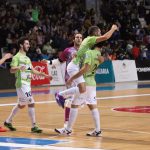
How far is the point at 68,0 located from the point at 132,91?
36.8 ft

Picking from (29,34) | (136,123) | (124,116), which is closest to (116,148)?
(136,123)

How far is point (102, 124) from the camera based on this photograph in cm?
1270

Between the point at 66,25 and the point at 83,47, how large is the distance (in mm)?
18798

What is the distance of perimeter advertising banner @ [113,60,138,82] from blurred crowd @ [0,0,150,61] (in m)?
0.80

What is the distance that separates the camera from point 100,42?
1103 centimetres

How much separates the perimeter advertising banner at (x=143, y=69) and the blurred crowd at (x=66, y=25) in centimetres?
92

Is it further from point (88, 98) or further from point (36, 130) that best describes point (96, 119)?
point (36, 130)

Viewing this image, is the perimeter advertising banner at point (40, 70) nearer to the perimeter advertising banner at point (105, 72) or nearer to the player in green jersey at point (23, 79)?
the perimeter advertising banner at point (105, 72)

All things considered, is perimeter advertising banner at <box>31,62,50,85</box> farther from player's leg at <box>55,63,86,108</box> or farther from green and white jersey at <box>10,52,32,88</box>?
green and white jersey at <box>10,52,32,88</box>

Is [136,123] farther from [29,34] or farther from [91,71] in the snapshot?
[29,34]

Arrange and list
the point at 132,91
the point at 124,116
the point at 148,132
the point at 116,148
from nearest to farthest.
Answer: the point at 116,148 → the point at 148,132 → the point at 124,116 → the point at 132,91

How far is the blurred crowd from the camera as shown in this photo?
2686cm

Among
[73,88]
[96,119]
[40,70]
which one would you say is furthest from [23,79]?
[40,70]

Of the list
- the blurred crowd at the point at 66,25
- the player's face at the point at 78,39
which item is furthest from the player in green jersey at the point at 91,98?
the blurred crowd at the point at 66,25
